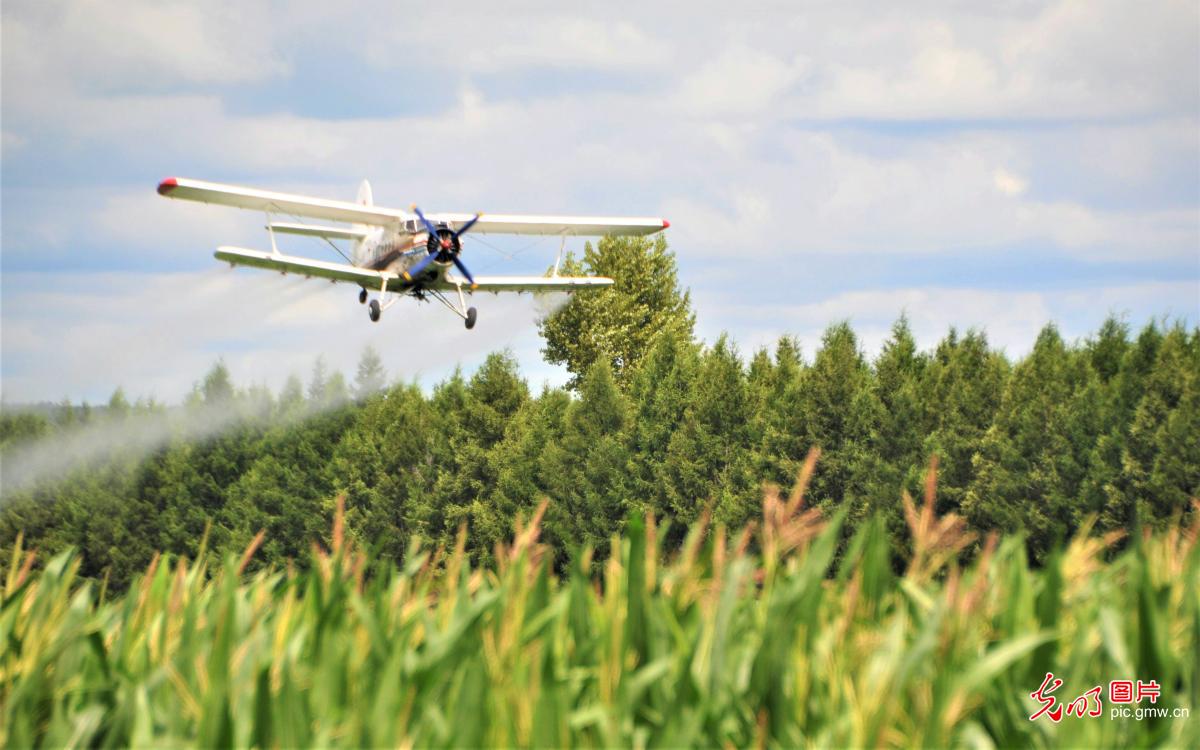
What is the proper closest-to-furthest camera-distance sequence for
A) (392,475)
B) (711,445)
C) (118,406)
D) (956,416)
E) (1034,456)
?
(1034,456)
(956,416)
(711,445)
(392,475)
(118,406)

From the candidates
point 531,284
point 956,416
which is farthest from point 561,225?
point 956,416

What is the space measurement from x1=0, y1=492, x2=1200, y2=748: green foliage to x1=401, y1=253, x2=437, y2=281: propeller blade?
3121 centimetres

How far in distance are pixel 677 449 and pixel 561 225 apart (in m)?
9.38

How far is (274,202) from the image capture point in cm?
4209

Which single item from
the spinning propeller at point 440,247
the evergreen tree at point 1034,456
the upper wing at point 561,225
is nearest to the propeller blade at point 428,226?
the spinning propeller at point 440,247

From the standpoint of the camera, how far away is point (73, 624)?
249 inches

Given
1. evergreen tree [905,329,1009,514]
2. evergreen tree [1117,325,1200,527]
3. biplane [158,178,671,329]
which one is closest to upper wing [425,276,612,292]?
biplane [158,178,671,329]

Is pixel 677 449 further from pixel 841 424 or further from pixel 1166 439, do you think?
pixel 1166 439

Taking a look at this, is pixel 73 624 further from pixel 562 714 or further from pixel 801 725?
pixel 801 725

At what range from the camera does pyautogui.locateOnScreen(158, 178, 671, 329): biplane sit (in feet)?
124

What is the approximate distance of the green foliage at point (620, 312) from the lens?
74.7 meters

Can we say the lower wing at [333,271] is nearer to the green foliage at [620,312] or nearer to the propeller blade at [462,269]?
the propeller blade at [462,269]

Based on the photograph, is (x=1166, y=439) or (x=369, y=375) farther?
(x=369, y=375)

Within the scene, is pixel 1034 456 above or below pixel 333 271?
below
